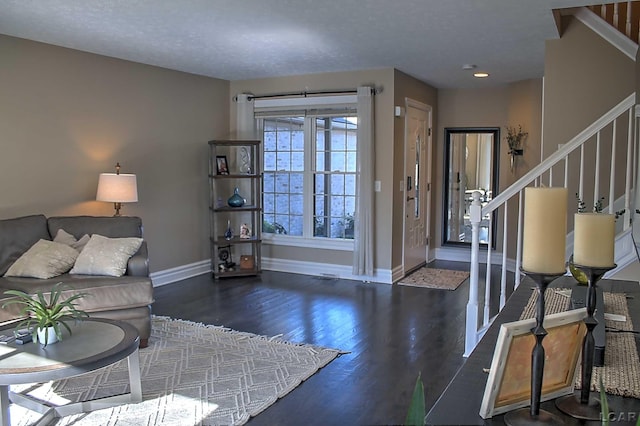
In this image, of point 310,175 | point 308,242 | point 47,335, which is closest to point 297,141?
point 310,175

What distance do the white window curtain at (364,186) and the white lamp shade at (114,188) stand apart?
2.59 metres

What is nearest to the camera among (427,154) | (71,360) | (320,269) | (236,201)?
(71,360)

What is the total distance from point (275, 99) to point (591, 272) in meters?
6.06

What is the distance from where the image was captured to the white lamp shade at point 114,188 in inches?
203

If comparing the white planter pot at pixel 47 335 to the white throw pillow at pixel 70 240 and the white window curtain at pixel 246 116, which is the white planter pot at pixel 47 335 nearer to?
the white throw pillow at pixel 70 240

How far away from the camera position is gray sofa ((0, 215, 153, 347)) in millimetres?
3984

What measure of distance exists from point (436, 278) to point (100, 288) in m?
4.12

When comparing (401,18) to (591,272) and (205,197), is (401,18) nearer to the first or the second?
(591,272)

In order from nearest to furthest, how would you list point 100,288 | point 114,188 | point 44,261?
1. point 100,288
2. point 44,261
3. point 114,188

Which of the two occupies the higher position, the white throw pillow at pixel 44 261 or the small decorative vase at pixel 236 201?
the small decorative vase at pixel 236 201

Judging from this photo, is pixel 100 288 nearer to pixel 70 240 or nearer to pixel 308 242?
pixel 70 240

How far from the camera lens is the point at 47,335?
2879 mm

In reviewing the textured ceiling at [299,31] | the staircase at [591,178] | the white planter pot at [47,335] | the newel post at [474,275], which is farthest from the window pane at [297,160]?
the white planter pot at [47,335]

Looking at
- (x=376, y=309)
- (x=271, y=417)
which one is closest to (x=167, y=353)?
(x=271, y=417)
